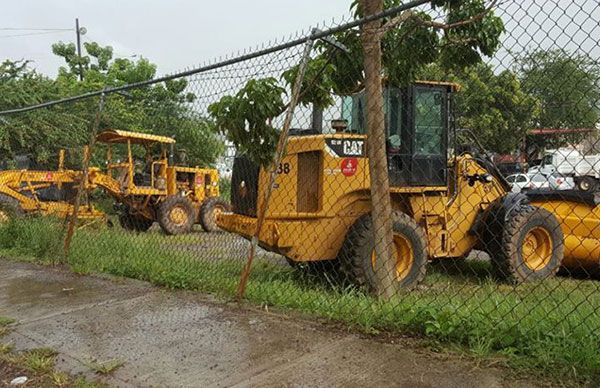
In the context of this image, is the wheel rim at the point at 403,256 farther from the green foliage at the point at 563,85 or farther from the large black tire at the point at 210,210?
the large black tire at the point at 210,210

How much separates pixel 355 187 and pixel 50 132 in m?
11.5

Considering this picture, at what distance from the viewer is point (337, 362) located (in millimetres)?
3391

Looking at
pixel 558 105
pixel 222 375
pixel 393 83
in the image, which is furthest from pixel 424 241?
pixel 222 375

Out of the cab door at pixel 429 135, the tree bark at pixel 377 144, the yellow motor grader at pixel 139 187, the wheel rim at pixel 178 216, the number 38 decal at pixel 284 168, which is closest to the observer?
the tree bark at pixel 377 144

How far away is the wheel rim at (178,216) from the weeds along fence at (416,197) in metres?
4.53

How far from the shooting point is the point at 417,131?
23.5ft

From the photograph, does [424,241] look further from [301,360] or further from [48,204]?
[48,204]

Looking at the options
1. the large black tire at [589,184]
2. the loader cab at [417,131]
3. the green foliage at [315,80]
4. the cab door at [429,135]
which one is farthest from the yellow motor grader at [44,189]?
the large black tire at [589,184]

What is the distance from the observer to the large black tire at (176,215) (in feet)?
46.8

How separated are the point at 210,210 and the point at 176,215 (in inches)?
41.3

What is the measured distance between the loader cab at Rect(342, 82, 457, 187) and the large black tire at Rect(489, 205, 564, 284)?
1.07m

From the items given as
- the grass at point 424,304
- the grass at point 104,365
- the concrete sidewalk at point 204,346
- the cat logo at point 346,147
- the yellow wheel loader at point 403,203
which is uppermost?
the cat logo at point 346,147

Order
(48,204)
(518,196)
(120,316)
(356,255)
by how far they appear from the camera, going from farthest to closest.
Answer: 1. (48,204)
2. (518,196)
3. (356,255)
4. (120,316)

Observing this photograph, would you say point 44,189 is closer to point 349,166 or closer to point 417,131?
point 349,166
